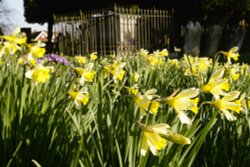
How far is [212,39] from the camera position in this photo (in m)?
16.6

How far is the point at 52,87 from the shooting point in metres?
1.75

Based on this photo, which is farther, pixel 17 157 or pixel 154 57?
pixel 154 57

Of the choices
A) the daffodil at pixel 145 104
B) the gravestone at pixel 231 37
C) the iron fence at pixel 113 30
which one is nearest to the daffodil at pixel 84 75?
the daffodil at pixel 145 104

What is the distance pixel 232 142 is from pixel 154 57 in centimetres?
171

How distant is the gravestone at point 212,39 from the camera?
16.5 metres

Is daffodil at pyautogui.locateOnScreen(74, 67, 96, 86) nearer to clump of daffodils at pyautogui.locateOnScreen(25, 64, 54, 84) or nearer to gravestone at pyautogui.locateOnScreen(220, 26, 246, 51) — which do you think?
clump of daffodils at pyautogui.locateOnScreen(25, 64, 54, 84)

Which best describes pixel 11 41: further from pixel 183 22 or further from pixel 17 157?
pixel 183 22

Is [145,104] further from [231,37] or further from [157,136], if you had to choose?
[231,37]

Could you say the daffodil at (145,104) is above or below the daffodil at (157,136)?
above

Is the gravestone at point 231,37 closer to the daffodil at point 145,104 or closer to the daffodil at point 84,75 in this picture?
the daffodil at point 84,75

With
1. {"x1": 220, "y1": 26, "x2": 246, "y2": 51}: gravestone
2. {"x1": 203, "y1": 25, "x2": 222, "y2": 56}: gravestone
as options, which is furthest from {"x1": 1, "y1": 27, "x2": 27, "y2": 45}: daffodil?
{"x1": 220, "y1": 26, "x2": 246, "y2": 51}: gravestone

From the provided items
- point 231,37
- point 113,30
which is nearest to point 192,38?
point 231,37

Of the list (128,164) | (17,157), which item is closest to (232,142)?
(128,164)

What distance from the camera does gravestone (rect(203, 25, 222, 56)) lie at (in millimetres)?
16484
